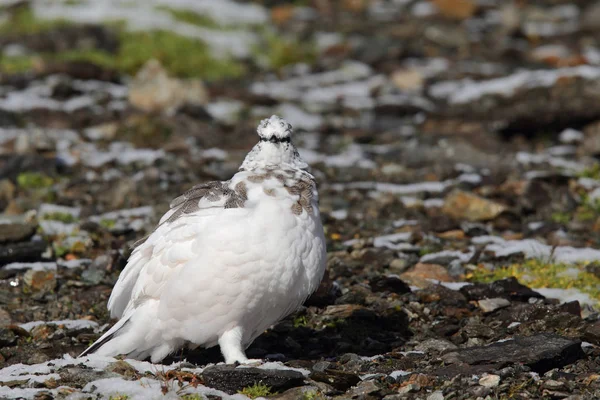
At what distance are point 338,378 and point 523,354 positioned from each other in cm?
123

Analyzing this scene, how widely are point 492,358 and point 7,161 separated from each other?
25.3 feet

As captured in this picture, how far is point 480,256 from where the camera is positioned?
852cm

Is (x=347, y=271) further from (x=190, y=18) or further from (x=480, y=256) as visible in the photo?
(x=190, y=18)

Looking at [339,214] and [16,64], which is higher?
[16,64]

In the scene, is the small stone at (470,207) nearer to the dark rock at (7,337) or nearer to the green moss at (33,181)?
the green moss at (33,181)

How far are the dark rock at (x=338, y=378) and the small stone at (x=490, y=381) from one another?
769mm

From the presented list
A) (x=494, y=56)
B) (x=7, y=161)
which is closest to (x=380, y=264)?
(x=7, y=161)

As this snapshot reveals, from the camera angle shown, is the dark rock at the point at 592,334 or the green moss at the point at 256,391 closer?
the green moss at the point at 256,391

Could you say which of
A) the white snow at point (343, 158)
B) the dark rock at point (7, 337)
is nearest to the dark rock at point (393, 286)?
the dark rock at point (7, 337)

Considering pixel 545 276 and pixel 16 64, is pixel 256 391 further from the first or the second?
pixel 16 64

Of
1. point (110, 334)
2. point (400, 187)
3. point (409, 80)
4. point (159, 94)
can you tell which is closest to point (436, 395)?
point (110, 334)

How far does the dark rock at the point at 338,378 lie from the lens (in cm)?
545

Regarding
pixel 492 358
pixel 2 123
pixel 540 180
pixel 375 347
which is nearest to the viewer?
pixel 492 358

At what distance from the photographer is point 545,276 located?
7.84 m
